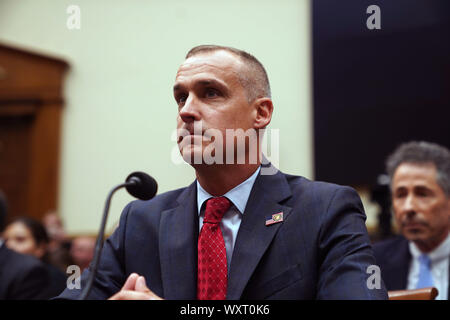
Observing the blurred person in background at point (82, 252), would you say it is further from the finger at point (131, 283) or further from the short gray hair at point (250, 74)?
the finger at point (131, 283)

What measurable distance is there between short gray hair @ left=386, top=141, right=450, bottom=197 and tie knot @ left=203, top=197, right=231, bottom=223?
154cm

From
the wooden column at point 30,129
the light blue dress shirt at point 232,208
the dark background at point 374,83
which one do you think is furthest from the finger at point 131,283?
the wooden column at point 30,129

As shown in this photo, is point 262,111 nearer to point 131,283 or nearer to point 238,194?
point 238,194

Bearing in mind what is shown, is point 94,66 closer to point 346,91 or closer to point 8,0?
point 8,0

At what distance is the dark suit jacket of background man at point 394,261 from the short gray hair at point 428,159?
13.3 inches

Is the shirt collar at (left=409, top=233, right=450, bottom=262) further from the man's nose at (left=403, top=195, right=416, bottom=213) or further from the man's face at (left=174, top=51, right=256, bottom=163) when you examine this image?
the man's face at (left=174, top=51, right=256, bottom=163)

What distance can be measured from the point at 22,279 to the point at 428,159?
6.78ft

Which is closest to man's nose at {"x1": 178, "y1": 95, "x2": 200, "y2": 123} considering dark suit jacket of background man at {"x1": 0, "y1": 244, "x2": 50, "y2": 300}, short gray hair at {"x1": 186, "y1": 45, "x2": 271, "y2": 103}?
short gray hair at {"x1": 186, "y1": 45, "x2": 271, "y2": 103}

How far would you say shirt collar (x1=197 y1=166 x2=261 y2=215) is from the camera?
1.58 meters

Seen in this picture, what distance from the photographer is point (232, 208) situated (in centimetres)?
158

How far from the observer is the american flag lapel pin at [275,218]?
1.48 m

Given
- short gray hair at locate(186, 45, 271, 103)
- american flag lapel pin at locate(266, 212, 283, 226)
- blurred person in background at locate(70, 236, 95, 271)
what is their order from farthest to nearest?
blurred person in background at locate(70, 236, 95, 271)
short gray hair at locate(186, 45, 271, 103)
american flag lapel pin at locate(266, 212, 283, 226)

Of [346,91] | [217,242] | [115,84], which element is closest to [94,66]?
[115,84]

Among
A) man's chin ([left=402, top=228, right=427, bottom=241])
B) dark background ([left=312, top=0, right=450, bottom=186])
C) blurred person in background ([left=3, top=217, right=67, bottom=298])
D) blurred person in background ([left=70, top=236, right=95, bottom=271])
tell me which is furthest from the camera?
dark background ([left=312, top=0, right=450, bottom=186])
